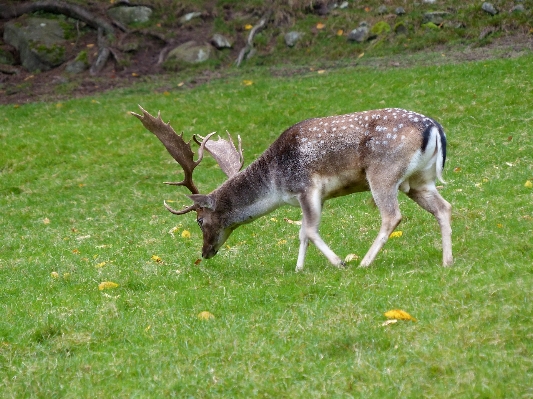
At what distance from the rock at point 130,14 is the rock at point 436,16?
365 inches

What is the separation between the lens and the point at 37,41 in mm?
27172

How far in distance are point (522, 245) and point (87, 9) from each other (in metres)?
22.5

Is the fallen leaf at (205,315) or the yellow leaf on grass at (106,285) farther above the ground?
the fallen leaf at (205,315)

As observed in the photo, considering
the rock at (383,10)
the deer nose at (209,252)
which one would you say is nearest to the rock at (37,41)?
the rock at (383,10)

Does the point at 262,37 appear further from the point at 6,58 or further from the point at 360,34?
the point at 6,58

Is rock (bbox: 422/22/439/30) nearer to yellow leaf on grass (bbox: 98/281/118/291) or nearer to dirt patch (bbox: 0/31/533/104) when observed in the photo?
dirt patch (bbox: 0/31/533/104)

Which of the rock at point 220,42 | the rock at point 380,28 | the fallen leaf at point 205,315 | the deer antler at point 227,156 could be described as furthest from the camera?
the rock at point 220,42

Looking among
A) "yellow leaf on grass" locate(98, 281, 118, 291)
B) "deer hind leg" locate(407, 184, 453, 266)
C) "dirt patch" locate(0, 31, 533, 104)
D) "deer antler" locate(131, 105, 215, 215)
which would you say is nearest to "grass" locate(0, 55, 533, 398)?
"yellow leaf on grass" locate(98, 281, 118, 291)

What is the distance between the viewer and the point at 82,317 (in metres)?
7.63

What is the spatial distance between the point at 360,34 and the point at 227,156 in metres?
15.0

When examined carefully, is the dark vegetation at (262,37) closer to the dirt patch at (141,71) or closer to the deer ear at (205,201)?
the dirt patch at (141,71)

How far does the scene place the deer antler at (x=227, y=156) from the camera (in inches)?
423

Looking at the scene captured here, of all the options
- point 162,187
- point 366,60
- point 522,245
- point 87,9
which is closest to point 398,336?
point 522,245

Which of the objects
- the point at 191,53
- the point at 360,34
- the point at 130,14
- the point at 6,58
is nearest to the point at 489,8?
the point at 360,34
